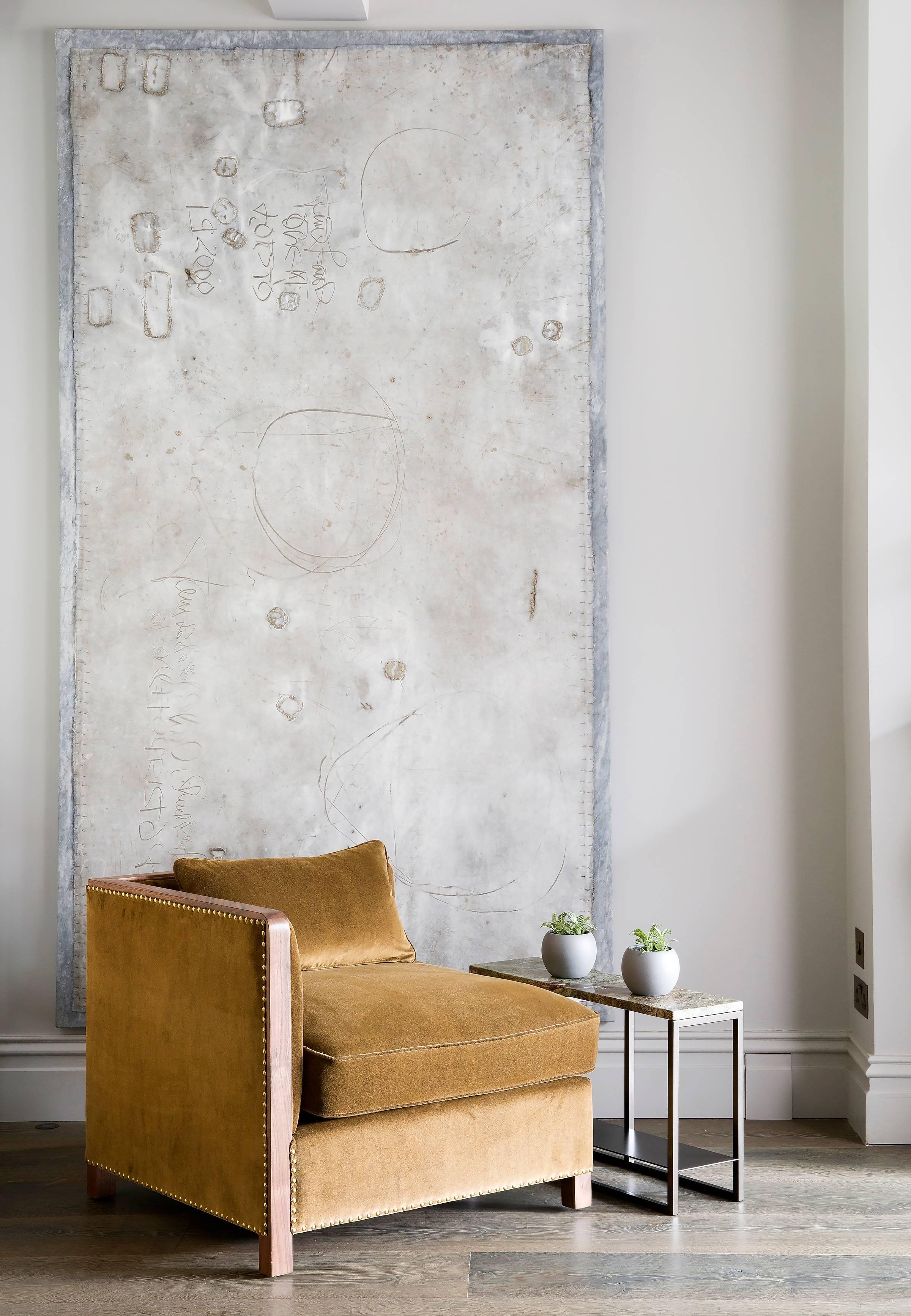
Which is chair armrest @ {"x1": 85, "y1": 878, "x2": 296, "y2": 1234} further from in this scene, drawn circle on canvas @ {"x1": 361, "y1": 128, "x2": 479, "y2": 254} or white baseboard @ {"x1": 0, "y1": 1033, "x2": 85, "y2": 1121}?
drawn circle on canvas @ {"x1": 361, "y1": 128, "x2": 479, "y2": 254}

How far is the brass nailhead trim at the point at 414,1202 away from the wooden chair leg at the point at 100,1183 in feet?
1.55

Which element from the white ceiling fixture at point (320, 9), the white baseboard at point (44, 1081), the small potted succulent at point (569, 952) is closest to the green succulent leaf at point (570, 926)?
the small potted succulent at point (569, 952)

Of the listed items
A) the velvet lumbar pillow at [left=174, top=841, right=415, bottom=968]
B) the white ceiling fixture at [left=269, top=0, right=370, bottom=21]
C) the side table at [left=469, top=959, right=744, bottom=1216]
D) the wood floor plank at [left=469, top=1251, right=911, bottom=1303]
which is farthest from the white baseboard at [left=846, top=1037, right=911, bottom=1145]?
the white ceiling fixture at [left=269, top=0, right=370, bottom=21]

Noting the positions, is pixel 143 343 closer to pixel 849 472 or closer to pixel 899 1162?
pixel 849 472

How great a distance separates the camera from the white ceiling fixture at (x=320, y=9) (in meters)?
3.19

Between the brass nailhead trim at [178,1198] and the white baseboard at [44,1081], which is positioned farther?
the white baseboard at [44,1081]

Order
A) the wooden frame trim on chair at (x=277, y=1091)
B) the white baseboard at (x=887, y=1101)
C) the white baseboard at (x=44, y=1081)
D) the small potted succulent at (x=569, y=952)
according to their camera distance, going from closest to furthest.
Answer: the wooden frame trim on chair at (x=277, y=1091), the small potted succulent at (x=569, y=952), the white baseboard at (x=887, y=1101), the white baseboard at (x=44, y=1081)

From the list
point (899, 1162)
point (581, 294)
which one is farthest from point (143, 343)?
point (899, 1162)

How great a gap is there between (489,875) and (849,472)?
1.44 m

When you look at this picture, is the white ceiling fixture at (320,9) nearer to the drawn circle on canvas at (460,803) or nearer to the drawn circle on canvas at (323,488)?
the drawn circle on canvas at (323,488)

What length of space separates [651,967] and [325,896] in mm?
729

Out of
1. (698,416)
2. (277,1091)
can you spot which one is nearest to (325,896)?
(277,1091)

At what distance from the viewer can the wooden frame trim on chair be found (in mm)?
2139

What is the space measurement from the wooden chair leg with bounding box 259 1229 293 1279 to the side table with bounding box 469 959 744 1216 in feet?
2.54
